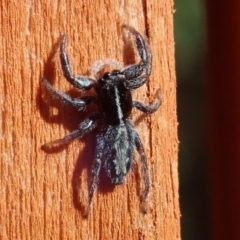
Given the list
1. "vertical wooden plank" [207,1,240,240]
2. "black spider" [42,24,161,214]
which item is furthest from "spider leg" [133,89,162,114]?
"vertical wooden plank" [207,1,240,240]

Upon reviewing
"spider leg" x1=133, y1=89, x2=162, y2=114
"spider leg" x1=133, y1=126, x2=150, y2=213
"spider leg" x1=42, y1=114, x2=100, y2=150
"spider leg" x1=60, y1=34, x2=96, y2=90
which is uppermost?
"spider leg" x1=60, y1=34, x2=96, y2=90

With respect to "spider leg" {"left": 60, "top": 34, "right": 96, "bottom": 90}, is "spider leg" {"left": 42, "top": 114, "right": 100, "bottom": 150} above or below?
below

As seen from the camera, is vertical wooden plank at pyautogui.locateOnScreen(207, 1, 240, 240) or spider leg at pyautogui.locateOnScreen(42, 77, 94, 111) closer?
spider leg at pyautogui.locateOnScreen(42, 77, 94, 111)

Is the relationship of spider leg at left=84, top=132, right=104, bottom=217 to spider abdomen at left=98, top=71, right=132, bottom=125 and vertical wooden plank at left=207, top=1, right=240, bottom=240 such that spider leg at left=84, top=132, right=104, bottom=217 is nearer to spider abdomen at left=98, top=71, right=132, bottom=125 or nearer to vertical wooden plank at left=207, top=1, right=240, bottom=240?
spider abdomen at left=98, top=71, right=132, bottom=125

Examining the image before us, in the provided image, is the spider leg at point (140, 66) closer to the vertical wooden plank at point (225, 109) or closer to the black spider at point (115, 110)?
the black spider at point (115, 110)

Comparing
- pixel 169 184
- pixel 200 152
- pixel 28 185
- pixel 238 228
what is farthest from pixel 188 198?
pixel 28 185

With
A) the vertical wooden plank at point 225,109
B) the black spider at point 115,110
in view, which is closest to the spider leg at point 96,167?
the black spider at point 115,110
